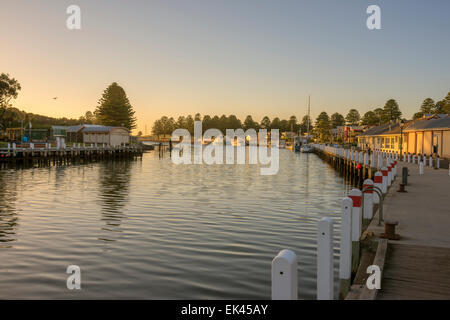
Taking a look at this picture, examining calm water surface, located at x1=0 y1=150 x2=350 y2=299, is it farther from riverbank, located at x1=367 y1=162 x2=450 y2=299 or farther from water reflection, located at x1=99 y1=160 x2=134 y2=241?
riverbank, located at x1=367 y1=162 x2=450 y2=299

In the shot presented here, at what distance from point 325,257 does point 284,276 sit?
5.81 ft

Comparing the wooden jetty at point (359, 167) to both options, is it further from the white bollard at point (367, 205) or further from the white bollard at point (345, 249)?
the white bollard at point (345, 249)

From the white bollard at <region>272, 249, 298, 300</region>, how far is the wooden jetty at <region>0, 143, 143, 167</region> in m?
53.3

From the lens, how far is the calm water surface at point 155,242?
9516mm

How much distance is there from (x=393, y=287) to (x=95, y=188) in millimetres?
26306

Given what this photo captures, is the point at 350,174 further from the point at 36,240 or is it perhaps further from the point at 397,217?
the point at 36,240

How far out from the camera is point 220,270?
10.6 metres

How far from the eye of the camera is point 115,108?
130 metres

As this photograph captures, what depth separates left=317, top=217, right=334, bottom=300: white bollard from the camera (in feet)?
18.7

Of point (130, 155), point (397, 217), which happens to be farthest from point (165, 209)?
point (130, 155)

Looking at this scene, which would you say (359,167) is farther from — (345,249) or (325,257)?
(325,257)

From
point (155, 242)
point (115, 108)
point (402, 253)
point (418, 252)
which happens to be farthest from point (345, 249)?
point (115, 108)

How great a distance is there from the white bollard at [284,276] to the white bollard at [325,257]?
1.56 meters


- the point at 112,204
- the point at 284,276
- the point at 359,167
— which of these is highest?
the point at 284,276
